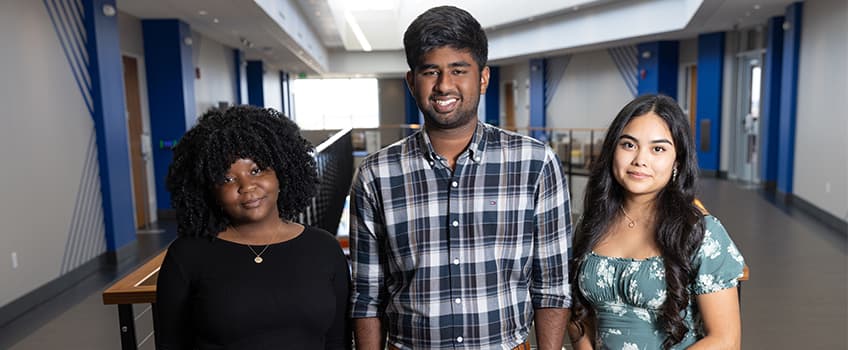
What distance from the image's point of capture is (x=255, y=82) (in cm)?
1664

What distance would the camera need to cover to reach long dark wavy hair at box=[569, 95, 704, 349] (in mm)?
1589

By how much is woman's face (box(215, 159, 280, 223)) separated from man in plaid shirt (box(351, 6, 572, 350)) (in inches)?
9.5

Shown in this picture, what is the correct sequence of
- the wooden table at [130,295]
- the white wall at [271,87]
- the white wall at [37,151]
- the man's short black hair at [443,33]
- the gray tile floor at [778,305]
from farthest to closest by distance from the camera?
the white wall at [271,87]
the white wall at [37,151]
the gray tile floor at [778,305]
the wooden table at [130,295]
the man's short black hair at [443,33]

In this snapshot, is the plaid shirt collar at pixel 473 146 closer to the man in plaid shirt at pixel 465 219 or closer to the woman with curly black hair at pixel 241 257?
the man in plaid shirt at pixel 465 219

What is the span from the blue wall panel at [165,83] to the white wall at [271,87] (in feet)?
25.8

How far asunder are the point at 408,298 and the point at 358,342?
8.4 inches

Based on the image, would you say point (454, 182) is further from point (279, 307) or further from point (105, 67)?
point (105, 67)

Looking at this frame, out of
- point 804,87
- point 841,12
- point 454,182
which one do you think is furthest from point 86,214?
point 804,87

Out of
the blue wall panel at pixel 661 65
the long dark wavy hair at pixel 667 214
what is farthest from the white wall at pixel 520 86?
the long dark wavy hair at pixel 667 214

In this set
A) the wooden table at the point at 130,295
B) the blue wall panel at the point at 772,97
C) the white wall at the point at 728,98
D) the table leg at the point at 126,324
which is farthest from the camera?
the white wall at the point at 728,98

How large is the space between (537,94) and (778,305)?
14465 millimetres

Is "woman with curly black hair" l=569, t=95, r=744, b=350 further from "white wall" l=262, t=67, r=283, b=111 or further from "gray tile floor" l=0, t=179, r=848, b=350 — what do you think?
"white wall" l=262, t=67, r=283, b=111

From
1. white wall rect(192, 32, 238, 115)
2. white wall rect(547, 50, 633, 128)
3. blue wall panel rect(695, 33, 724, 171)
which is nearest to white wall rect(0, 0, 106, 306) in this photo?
white wall rect(192, 32, 238, 115)

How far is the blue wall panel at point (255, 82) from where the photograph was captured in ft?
54.2
